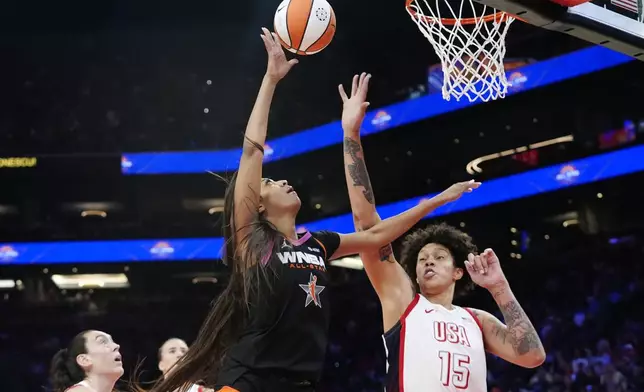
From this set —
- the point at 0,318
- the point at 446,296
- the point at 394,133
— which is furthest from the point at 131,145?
the point at 446,296

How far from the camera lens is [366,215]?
3.72m

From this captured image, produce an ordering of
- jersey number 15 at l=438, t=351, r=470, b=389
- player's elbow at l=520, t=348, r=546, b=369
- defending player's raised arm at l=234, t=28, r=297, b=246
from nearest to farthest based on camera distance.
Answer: defending player's raised arm at l=234, t=28, r=297, b=246, jersey number 15 at l=438, t=351, r=470, b=389, player's elbow at l=520, t=348, r=546, b=369

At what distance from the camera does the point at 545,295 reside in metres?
12.8

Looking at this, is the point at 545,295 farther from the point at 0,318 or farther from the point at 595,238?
the point at 0,318

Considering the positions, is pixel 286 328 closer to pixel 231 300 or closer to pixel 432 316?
pixel 231 300

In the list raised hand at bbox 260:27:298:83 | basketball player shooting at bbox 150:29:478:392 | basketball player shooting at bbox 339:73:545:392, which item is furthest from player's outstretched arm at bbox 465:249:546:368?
raised hand at bbox 260:27:298:83

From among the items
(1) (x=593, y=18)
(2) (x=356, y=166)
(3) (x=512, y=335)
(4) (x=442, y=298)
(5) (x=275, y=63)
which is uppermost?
(1) (x=593, y=18)

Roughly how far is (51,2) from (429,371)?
15969mm

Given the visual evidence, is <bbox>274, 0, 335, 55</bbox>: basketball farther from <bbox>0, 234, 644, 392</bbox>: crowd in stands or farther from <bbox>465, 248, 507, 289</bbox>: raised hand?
<bbox>0, 234, 644, 392</bbox>: crowd in stands

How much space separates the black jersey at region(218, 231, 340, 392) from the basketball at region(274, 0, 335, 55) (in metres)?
1.51

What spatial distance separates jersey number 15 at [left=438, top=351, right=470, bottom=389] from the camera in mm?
3535

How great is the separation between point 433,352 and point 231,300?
39.0 inches

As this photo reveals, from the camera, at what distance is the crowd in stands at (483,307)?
36.4ft

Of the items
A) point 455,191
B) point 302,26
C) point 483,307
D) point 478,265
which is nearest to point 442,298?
point 478,265
